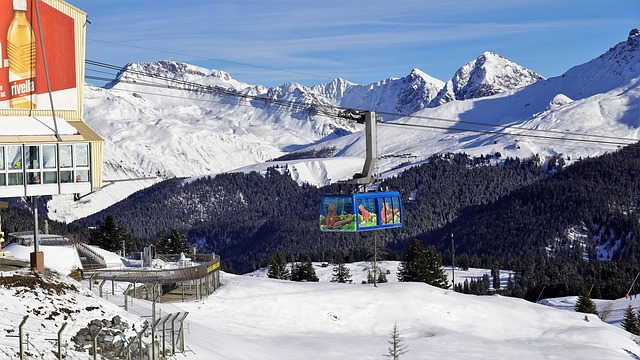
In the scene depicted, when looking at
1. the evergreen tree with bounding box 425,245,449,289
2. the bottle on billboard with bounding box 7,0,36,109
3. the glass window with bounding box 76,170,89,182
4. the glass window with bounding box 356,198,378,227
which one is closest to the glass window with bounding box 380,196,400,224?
the glass window with bounding box 356,198,378,227

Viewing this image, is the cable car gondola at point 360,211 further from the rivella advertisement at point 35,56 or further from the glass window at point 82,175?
the rivella advertisement at point 35,56

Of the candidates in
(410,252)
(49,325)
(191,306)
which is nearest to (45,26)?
(49,325)

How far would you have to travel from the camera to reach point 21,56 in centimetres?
4997

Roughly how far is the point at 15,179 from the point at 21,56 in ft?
26.0

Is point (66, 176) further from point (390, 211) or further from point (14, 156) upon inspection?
point (390, 211)

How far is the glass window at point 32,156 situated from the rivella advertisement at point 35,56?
14.2ft

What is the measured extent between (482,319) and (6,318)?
46239 millimetres

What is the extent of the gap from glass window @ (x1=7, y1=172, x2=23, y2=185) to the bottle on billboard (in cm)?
604

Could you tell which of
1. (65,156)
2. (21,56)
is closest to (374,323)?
(65,156)

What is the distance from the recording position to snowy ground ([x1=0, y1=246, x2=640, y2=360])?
6178 centimetres

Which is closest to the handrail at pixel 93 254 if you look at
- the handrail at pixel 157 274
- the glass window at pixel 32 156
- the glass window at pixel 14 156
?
the handrail at pixel 157 274

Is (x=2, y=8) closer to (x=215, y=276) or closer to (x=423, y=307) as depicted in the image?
(x=215, y=276)

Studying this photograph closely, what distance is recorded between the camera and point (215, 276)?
7719 cm

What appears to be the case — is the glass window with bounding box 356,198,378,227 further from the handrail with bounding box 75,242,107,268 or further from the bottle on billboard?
the handrail with bounding box 75,242,107,268
